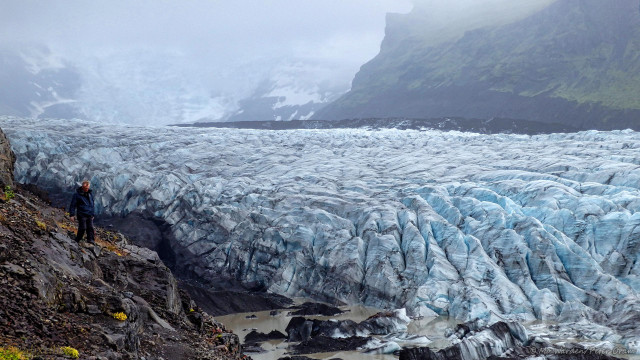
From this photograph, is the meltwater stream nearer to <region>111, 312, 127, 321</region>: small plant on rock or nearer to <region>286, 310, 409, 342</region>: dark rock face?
<region>286, 310, 409, 342</region>: dark rock face

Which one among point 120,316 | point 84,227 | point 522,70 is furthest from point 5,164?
point 522,70

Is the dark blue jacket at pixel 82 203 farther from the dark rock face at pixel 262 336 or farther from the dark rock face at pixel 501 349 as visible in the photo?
the dark rock face at pixel 262 336

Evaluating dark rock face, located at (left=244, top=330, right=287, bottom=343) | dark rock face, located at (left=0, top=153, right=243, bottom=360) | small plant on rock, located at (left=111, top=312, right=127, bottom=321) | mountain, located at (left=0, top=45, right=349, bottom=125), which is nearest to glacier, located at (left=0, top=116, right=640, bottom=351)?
dark rock face, located at (left=244, top=330, right=287, bottom=343)

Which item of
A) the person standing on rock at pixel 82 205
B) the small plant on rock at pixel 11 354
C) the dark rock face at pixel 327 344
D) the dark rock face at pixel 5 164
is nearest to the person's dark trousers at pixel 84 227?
the person standing on rock at pixel 82 205

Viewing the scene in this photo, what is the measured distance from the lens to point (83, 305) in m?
10.3

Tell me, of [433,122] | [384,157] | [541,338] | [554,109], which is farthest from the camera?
[554,109]

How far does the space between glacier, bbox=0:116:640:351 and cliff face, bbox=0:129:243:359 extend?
47.1 ft

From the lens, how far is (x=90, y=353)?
8656mm

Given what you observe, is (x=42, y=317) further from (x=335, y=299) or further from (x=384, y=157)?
(x=384, y=157)

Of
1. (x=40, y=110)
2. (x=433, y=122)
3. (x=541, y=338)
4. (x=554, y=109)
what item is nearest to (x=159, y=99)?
(x=40, y=110)

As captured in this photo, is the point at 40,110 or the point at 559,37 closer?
the point at 559,37

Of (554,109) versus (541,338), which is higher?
(554,109)

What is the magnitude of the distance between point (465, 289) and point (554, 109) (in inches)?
2906

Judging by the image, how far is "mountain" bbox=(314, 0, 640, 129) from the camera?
303 ft
